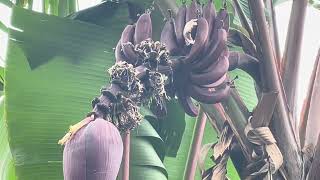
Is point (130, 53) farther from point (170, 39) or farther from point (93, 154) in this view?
point (93, 154)

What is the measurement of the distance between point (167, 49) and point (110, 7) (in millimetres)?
396

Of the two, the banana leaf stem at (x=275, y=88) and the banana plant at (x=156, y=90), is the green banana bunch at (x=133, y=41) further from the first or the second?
the banana leaf stem at (x=275, y=88)

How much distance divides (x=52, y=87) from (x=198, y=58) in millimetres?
350

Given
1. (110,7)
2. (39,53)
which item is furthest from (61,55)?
(110,7)

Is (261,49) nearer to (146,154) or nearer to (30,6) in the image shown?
(146,154)

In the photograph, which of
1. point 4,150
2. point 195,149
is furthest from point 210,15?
point 4,150

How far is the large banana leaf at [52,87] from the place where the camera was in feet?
3.22

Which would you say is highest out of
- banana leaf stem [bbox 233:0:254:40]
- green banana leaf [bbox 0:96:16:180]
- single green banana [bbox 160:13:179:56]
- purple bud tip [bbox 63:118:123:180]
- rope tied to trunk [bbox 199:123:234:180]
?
banana leaf stem [bbox 233:0:254:40]

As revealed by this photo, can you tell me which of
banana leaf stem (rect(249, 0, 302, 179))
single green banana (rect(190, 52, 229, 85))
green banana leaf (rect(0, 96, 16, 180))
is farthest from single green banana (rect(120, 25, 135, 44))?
green banana leaf (rect(0, 96, 16, 180))

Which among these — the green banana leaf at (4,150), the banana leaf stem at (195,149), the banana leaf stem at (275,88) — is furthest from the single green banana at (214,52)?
the green banana leaf at (4,150)

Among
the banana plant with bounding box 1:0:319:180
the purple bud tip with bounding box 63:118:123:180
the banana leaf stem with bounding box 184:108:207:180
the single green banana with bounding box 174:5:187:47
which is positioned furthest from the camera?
the banana leaf stem with bounding box 184:108:207:180

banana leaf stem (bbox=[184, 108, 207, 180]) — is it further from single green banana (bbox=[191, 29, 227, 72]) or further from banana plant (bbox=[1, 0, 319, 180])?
single green banana (bbox=[191, 29, 227, 72])

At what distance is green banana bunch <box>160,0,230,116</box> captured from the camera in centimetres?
76

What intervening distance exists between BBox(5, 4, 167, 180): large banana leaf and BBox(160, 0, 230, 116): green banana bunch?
0.22 metres
